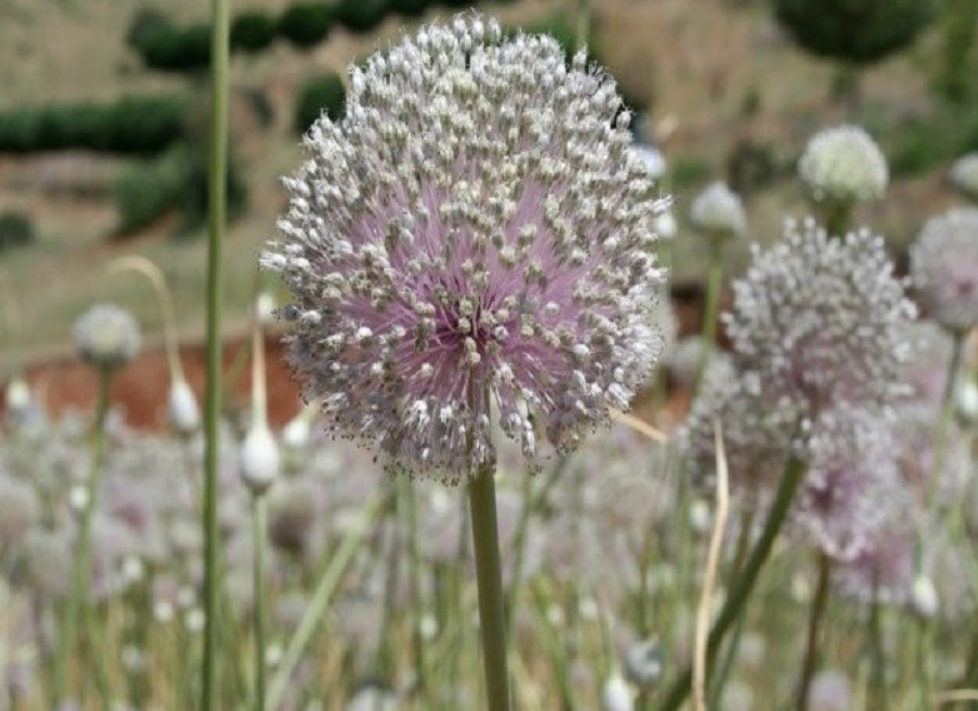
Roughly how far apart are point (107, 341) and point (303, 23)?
6.91 metres

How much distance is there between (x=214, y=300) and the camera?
0.50 m

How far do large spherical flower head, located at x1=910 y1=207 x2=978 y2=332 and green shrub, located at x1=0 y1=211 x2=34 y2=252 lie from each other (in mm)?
6203

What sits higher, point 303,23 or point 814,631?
point 303,23

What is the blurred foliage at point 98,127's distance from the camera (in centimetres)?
793

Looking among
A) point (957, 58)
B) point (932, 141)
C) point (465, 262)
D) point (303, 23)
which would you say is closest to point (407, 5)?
point (465, 262)

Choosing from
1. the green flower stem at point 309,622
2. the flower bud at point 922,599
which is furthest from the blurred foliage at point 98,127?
the flower bud at point 922,599

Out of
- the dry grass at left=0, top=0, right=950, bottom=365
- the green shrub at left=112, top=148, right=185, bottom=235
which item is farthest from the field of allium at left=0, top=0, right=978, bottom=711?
the green shrub at left=112, top=148, right=185, bottom=235

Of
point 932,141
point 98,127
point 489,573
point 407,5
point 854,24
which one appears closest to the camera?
point 489,573

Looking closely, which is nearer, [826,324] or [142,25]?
[826,324]

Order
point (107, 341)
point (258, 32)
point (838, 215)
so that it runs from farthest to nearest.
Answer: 1. point (258, 32)
2. point (107, 341)
3. point (838, 215)

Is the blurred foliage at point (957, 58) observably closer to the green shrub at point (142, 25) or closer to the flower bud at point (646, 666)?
the green shrub at point (142, 25)

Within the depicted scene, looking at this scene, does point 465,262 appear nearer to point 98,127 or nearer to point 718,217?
point 718,217

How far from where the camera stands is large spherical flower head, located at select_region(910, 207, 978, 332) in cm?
94

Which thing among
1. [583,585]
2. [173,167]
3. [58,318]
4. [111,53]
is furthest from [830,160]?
[173,167]
